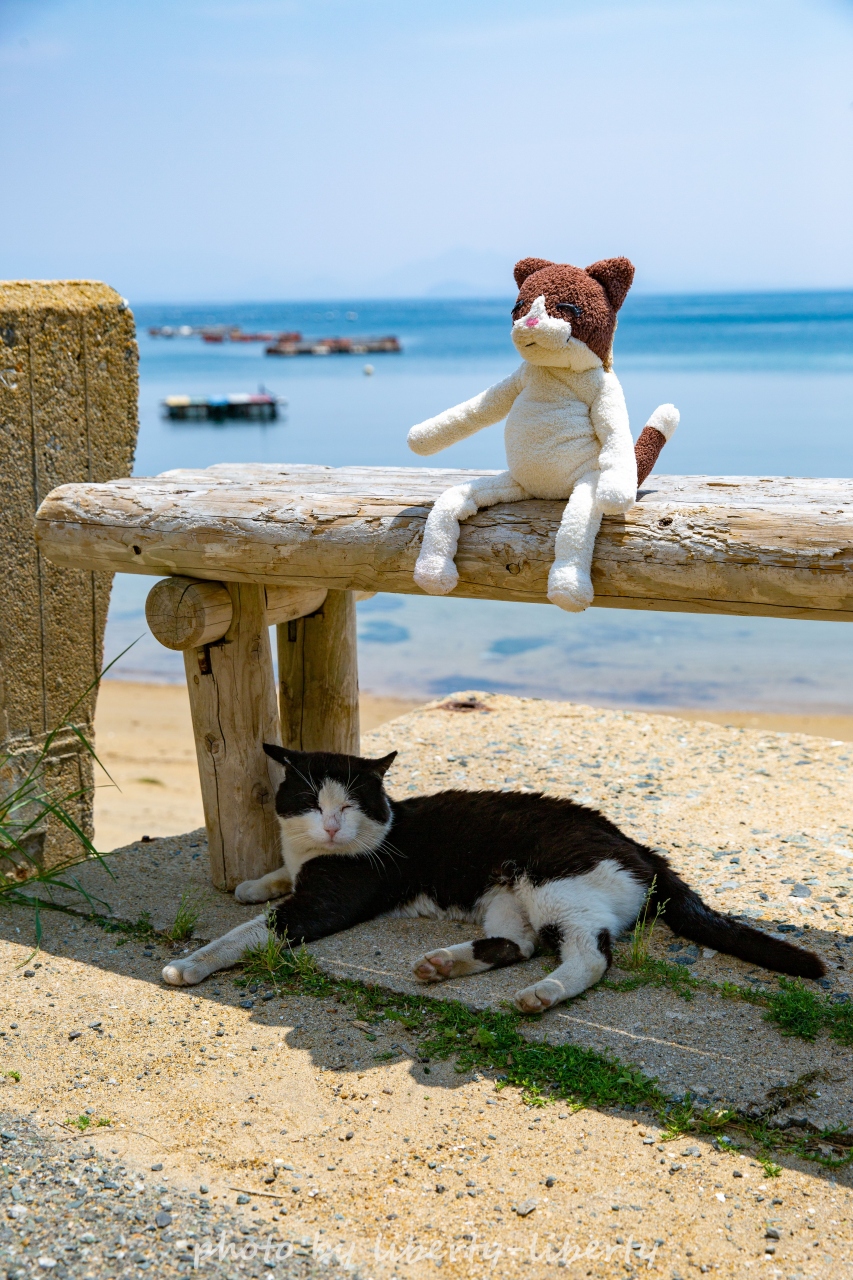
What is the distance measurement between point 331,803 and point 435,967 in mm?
642

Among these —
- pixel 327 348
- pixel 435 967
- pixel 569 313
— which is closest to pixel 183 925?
pixel 435 967

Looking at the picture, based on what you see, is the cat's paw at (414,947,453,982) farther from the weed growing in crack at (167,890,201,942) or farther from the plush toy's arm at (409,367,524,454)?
the plush toy's arm at (409,367,524,454)

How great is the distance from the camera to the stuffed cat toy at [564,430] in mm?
2939

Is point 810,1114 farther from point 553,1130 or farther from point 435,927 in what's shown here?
point 435,927

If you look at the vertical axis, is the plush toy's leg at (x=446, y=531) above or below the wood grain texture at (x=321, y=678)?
above

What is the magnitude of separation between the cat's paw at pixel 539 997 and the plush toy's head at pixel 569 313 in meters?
1.82

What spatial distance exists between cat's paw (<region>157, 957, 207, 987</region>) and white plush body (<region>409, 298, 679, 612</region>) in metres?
1.47

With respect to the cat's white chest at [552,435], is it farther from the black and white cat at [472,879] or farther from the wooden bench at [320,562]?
the black and white cat at [472,879]

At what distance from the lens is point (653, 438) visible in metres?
3.32

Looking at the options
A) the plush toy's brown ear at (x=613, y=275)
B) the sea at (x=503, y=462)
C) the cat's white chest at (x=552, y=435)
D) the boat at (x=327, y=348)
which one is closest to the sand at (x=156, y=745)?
the sea at (x=503, y=462)

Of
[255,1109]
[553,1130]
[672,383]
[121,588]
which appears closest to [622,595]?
[553,1130]

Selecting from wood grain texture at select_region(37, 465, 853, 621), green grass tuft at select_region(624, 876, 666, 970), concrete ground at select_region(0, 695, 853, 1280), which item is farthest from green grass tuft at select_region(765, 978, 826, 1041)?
wood grain texture at select_region(37, 465, 853, 621)

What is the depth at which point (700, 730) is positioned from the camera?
20.2ft

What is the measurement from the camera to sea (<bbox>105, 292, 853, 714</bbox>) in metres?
10.5
